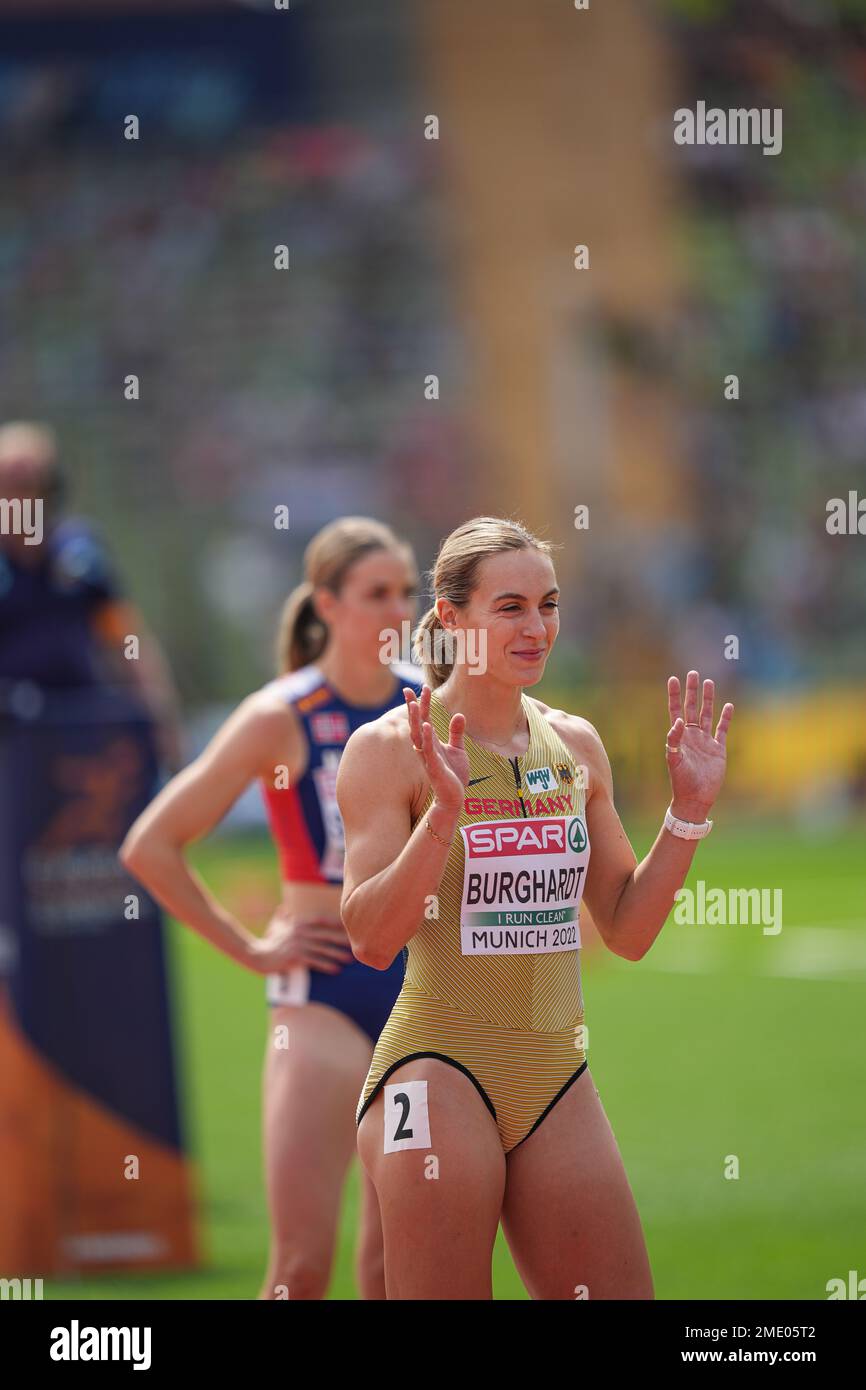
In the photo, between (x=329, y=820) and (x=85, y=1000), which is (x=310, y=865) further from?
(x=85, y=1000)

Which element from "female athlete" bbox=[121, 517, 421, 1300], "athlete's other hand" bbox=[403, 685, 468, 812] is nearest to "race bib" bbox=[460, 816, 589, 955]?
"athlete's other hand" bbox=[403, 685, 468, 812]

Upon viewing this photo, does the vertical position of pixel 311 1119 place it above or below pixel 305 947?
below

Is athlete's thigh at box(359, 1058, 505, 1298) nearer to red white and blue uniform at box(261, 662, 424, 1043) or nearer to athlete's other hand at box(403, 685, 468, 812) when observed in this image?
athlete's other hand at box(403, 685, 468, 812)

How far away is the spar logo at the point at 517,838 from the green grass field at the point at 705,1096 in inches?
128

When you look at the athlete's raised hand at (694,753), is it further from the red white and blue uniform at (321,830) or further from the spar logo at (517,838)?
the red white and blue uniform at (321,830)

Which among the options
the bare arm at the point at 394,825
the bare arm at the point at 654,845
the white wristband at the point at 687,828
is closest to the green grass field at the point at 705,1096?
the bare arm at the point at 654,845

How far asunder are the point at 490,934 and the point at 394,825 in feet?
1.02

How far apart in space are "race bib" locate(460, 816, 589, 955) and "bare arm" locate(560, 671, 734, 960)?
21 cm

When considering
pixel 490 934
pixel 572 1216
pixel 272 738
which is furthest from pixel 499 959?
pixel 272 738

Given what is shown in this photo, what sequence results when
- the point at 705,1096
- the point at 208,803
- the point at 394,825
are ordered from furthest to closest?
the point at 705,1096, the point at 208,803, the point at 394,825

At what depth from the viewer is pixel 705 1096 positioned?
11352 millimetres
